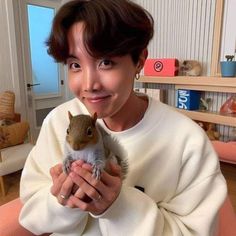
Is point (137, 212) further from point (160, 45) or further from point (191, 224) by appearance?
point (160, 45)

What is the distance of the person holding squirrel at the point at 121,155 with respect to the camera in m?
0.57

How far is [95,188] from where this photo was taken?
1.59ft

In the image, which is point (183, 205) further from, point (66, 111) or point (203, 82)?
point (203, 82)

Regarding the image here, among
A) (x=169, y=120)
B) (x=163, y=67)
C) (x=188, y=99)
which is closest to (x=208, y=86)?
(x=188, y=99)

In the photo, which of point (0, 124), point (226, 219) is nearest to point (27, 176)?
point (226, 219)

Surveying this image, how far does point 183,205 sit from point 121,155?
0.25 metres

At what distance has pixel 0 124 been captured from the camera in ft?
7.78

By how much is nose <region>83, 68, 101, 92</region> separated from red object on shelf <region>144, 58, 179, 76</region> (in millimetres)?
2134

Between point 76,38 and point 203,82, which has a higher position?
point 76,38

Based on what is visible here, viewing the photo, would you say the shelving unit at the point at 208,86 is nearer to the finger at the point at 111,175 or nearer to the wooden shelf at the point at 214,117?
the wooden shelf at the point at 214,117

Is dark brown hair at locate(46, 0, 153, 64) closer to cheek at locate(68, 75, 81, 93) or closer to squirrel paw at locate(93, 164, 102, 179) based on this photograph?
cheek at locate(68, 75, 81, 93)

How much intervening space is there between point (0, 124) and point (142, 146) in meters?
2.00

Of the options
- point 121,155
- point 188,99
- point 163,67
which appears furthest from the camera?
point 163,67

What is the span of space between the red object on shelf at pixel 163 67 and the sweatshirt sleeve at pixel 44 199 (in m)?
1.99
